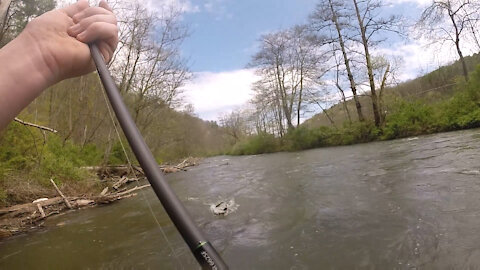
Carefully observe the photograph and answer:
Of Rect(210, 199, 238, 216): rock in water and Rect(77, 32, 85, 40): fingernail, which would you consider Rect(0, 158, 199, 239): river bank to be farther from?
Rect(77, 32, 85, 40): fingernail

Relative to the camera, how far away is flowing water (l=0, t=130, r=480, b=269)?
97.7 inches

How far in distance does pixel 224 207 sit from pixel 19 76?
174 inches

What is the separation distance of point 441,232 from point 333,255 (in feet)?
3.38

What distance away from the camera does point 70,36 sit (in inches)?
42.6

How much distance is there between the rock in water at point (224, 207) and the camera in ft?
15.4

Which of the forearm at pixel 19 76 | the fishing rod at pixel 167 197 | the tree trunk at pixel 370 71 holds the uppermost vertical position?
the tree trunk at pixel 370 71

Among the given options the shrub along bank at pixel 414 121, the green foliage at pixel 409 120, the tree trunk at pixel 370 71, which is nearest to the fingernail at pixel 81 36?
the shrub along bank at pixel 414 121

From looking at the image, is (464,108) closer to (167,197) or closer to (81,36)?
(167,197)

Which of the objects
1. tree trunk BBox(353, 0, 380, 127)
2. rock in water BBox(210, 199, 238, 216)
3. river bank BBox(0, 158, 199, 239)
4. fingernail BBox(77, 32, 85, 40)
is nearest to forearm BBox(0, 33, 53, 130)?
fingernail BBox(77, 32, 85, 40)

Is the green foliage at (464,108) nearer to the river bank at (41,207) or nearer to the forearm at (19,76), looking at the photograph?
the river bank at (41,207)

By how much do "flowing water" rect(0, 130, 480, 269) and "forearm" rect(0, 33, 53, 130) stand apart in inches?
83.1

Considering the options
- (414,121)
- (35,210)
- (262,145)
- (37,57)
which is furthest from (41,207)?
(262,145)

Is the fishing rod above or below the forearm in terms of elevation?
below

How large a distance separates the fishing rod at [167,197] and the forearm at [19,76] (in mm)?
242
